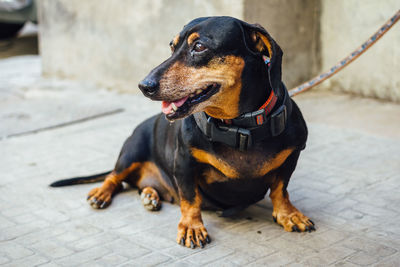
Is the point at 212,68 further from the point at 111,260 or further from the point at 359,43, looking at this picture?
the point at 359,43

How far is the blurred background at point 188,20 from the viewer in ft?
21.9

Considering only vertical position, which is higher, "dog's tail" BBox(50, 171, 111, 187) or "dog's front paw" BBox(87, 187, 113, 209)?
"dog's front paw" BBox(87, 187, 113, 209)

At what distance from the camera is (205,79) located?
9.37 feet

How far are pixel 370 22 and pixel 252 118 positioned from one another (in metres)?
4.25

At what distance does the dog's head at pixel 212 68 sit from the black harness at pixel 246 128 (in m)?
0.14

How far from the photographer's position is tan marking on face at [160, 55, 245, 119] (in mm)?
2830

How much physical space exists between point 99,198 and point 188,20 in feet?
13.2

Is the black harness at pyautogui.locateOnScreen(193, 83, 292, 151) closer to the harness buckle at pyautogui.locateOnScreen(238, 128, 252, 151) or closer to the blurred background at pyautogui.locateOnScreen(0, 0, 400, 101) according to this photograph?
the harness buckle at pyautogui.locateOnScreen(238, 128, 252, 151)

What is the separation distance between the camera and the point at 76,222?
363cm

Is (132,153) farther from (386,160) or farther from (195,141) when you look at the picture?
(386,160)

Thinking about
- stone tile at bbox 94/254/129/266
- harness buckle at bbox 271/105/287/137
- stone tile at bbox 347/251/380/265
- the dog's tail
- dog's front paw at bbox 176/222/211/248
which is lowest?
the dog's tail

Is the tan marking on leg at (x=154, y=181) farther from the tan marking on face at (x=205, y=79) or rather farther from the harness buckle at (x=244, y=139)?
the tan marking on face at (x=205, y=79)

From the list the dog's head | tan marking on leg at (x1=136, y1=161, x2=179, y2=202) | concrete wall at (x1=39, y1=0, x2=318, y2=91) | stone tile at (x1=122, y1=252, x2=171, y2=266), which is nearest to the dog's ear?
the dog's head

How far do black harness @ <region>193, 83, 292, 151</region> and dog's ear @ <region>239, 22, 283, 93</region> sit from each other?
0.64ft
